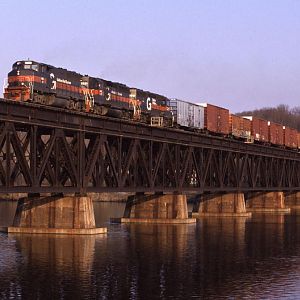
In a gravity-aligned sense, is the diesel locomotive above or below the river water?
above

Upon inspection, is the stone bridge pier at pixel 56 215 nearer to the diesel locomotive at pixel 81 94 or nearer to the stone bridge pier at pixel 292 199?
the diesel locomotive at pixel 81 94

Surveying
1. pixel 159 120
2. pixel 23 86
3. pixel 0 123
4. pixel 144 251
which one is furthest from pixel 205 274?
pixel 159 120

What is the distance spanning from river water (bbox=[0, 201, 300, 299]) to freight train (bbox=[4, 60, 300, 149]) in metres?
12.2

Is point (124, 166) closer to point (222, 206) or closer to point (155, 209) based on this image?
point (155, 209)

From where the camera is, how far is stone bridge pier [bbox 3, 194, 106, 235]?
65312 mm

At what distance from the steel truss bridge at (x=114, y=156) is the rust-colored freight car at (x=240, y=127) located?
185cm

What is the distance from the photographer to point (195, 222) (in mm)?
89062

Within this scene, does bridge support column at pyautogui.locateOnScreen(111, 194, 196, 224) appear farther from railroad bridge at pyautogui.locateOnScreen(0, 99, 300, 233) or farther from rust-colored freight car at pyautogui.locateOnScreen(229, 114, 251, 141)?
rust-colored freight car at pyautogui.locateOnScreen(229, 114, 251, 141)

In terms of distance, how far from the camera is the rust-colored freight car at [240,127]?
10881 centimetres

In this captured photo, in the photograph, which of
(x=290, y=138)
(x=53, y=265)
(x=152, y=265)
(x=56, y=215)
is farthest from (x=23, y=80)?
(x=290, y=138)

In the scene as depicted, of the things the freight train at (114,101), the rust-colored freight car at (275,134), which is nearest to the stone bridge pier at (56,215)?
the freight train at (114,101)

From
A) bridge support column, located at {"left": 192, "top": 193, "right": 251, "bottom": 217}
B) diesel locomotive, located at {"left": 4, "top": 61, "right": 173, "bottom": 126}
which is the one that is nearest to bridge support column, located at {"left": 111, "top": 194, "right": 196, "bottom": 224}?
diesel locomotive, located at {"left": 4, "top": 61, "right": 173, "bottom": 126}

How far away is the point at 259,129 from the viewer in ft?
394

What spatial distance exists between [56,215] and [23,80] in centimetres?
1202
